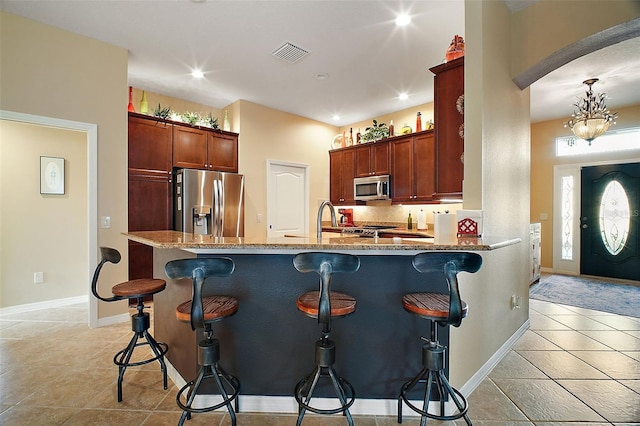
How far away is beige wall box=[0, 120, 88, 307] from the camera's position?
3.80m

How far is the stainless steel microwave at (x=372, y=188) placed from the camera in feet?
17.0

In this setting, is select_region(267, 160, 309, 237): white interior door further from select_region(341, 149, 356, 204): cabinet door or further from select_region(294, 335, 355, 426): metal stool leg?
select_region(294, 335, 355, 426): metal stool leg

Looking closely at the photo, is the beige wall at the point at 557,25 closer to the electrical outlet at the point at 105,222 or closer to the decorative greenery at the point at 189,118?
the decorative greenery at the point at 189,118

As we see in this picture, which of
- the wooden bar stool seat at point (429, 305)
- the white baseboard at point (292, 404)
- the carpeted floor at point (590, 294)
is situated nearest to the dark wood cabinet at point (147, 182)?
the white baseboard at point (292, 404)

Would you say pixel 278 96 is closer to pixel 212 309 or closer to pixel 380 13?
pixel 380 13

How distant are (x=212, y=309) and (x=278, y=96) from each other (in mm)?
3868

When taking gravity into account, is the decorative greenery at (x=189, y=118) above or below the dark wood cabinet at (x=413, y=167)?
above

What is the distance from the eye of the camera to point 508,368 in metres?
2.54

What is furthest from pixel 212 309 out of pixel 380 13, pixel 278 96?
pixel 278 96

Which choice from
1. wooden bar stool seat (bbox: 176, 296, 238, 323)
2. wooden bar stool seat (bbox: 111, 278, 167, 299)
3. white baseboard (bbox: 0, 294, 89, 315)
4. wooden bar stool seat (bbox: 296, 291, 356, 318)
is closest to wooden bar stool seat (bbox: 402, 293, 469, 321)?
wooden bar stool seat (bbox: 296, 291, 356, 318)

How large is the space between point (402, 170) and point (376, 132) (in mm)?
920

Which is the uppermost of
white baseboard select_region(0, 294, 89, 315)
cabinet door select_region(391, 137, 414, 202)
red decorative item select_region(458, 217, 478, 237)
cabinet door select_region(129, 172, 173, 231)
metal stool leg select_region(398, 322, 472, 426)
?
cabinet door select_region(391, 137, 414, 202)

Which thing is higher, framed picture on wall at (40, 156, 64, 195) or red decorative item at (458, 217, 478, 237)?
framed picture on wall at (40, 156, 64, 195)

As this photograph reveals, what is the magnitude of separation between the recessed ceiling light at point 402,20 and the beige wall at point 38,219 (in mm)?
4421
